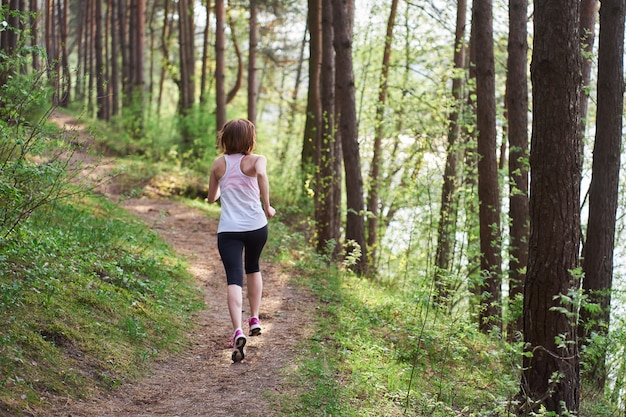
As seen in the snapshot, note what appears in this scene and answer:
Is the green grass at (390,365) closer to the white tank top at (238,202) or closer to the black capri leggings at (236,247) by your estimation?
the black capri leggings at (236,247)

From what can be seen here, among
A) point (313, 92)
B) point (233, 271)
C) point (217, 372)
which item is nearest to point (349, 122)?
point (313, 92)

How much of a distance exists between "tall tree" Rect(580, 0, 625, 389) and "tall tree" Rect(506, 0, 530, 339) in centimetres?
93

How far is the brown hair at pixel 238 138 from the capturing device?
6.45m

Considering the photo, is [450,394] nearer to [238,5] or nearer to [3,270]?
[3,270]

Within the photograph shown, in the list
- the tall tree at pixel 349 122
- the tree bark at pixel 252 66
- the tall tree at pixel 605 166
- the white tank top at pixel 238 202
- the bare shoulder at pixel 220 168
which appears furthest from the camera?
the tree bark at pixel 252 66

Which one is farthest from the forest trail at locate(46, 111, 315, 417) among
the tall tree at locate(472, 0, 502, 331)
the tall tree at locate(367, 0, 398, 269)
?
the tall tree at locate(367, 0, 398, 269)

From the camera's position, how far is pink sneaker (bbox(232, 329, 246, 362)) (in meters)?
6.26

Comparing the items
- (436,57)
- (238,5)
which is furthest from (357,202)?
(238,5)

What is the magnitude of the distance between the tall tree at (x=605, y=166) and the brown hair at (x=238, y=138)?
4.80 meters

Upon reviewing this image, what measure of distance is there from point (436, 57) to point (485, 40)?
446 inches

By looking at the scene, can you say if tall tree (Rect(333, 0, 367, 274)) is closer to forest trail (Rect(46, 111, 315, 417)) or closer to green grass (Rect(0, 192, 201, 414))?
forest trail (Rect(46, 111, 315, 417))

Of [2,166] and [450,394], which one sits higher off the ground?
[2,166]

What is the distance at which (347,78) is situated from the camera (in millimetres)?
11953

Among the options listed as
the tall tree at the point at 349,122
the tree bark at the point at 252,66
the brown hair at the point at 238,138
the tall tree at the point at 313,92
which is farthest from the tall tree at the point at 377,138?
the brown hair at the point at 238,138
